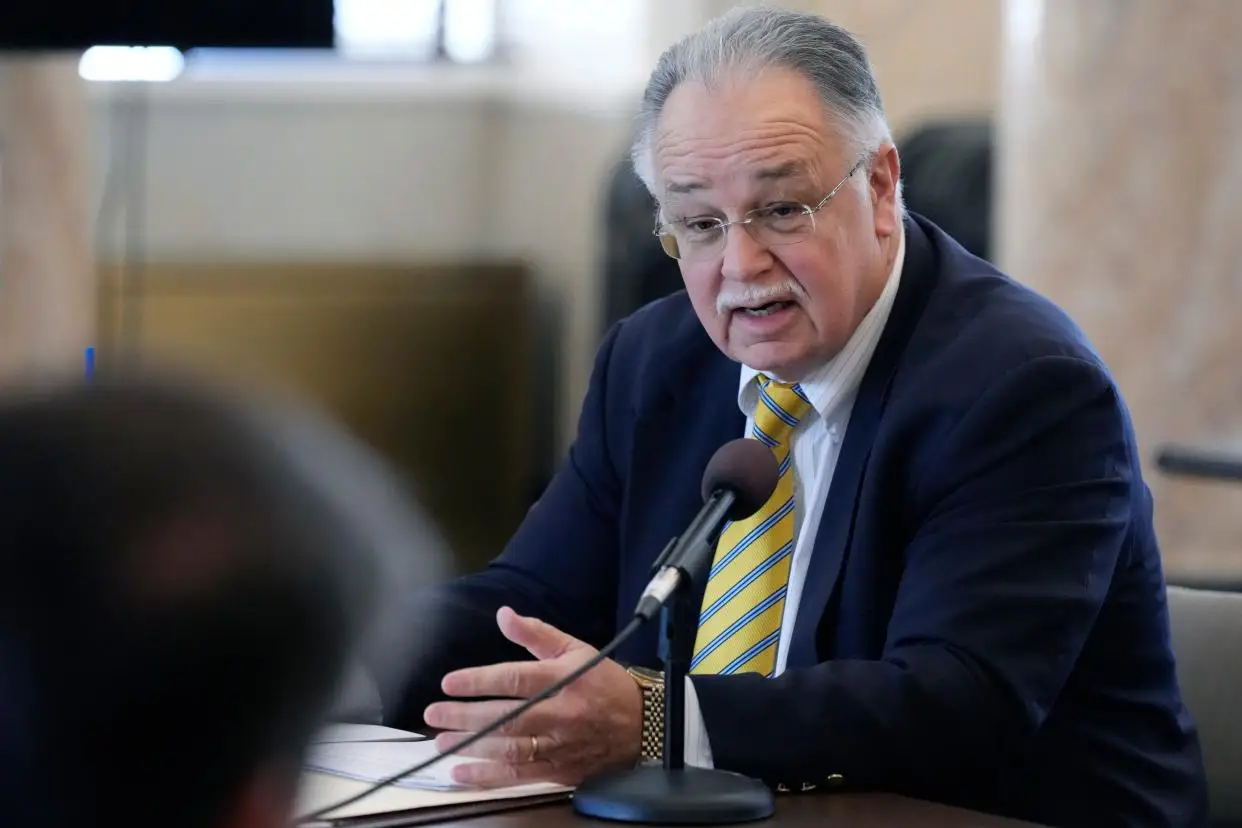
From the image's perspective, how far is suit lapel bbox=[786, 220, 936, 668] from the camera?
1935mm

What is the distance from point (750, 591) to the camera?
2.02 metres

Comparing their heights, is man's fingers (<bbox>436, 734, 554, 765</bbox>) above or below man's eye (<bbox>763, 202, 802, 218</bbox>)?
below

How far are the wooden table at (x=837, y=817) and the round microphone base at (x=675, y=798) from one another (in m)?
0.01

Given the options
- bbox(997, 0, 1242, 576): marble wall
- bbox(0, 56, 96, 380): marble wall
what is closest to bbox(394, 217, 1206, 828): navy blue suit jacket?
bbox(997, 0, 1242, 576): marble wall

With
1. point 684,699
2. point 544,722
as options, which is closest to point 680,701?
point 684,699

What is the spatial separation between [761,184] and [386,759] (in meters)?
0.78

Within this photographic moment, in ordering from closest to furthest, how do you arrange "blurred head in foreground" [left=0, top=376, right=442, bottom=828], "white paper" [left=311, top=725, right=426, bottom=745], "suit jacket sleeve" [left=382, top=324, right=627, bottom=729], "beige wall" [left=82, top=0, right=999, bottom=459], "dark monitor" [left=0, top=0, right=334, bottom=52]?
"blurred head in foreground" [left=0, top=376, right=442, bottom=828], "white paper" [left=311, top=725, right=426, bottom=745], "suit jacket sleeve" [left=382, top=324, right=627, bottom=729], "dark monitor" [left=0, top=0, right=334, bottom=52], "beige wall" [left=82, top=0, right=999, bottom=459]

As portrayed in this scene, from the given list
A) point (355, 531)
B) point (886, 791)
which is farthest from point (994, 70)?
point (355, 531)

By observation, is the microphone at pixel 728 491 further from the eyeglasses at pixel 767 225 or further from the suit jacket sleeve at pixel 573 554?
the suit jacket sleeve at pixel 573 554

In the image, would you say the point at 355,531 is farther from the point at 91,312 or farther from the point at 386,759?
the point at 91,312

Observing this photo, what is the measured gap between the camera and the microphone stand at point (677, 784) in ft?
4.80

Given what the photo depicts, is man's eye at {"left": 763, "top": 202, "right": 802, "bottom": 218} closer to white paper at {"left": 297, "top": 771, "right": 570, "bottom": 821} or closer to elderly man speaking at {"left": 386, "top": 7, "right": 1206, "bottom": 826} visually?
elderly man speaking at {"left": 386, "top": 7, "right": 1206, "bottom": 826}

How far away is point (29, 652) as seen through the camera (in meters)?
0.53

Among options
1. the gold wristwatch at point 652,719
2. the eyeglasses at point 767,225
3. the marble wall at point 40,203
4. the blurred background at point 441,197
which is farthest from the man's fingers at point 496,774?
the blurred background at point 441,197
